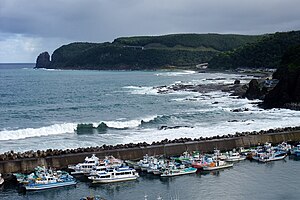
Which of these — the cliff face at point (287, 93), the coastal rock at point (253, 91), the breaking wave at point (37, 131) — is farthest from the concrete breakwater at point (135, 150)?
the coastal rock at point (253, 91)

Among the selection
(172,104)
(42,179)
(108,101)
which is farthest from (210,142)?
(108,101)

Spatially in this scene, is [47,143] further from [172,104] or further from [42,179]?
[172,104]

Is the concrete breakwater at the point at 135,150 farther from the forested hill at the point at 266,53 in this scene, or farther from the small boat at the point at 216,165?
the forested hill at the point at 266,53

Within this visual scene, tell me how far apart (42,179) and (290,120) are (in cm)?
3282

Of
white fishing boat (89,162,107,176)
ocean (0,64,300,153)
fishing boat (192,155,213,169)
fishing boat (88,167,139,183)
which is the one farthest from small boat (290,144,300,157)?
white fishing boat (89,162,107,176)

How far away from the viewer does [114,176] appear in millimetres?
32000

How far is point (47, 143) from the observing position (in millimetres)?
43656

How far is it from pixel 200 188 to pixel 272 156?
9986mm

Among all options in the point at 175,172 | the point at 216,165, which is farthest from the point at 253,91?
the point at 175,172

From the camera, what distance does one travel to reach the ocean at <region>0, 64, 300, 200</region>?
29.6m

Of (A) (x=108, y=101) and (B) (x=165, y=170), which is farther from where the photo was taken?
(A) (x=108, y=101)

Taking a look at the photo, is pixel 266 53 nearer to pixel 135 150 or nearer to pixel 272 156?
pixel 272 156

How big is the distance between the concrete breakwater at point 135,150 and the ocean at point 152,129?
2.86 meters

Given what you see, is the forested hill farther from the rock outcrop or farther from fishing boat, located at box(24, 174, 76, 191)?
fishing boat, located at box(24, 174, 76, 191)
